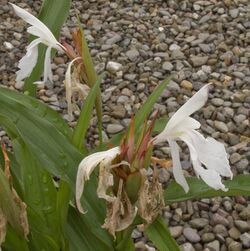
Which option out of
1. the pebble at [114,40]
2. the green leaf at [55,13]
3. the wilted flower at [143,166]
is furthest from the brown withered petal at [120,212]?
the pebble at [114,40]

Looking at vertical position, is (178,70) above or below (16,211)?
below

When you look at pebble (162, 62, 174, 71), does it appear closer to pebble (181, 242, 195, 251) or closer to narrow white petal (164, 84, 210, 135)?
pebble (181, 242, 195, 251)

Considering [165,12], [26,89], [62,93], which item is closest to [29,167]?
[26,89]

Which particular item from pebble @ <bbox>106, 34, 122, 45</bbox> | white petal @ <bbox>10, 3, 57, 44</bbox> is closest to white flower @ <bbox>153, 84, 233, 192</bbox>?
white petal @ <bbox>10, 3, 57, 44</bbox>

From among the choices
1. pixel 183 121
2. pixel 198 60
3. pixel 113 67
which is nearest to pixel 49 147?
pixel 183 121

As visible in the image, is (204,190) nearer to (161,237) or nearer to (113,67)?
(161,237)

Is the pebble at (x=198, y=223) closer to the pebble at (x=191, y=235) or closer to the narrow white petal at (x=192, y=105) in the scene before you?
the pebble at (x=191, y=235)
